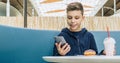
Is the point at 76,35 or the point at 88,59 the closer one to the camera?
the point at 88,59

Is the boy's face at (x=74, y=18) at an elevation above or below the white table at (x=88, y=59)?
above

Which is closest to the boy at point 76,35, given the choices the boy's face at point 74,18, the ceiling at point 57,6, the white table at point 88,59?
the boy's face at point 74,18

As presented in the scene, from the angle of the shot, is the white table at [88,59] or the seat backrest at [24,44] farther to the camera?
the seat backrest at [24,44]

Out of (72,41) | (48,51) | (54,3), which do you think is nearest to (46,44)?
(48,51)

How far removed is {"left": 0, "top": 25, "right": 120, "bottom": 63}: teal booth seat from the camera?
1405 millimetres

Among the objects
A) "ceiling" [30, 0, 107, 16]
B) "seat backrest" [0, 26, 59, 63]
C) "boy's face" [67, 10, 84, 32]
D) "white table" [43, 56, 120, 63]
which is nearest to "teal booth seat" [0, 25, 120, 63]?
"seat backrest" [0, 26, 59, 63]

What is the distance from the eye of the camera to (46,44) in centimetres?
166

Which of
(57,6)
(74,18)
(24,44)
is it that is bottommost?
(24,44)

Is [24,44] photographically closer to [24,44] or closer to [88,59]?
[24,44]

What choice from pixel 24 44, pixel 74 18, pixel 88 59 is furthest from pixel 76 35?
pixel 88 59

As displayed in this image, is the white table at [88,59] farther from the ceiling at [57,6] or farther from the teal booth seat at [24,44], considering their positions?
the ceiling at [57,6]

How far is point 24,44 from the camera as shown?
153 cm

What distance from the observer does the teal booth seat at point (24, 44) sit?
141cm

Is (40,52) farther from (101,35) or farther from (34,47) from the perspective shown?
(101,35)
